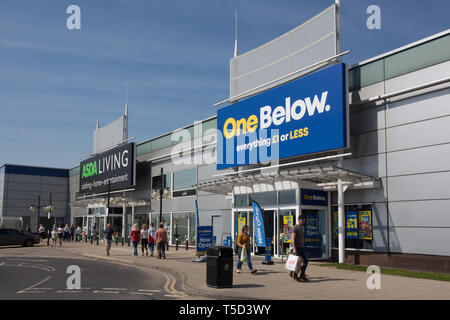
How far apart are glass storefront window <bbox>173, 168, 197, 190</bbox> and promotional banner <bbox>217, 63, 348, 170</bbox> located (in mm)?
5768

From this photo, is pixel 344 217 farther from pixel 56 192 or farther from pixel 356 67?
pixel 56 192

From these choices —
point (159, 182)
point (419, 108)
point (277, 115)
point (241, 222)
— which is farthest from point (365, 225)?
point (159, 182)

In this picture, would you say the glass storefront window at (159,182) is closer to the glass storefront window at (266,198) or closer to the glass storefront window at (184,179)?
the glass storefront window at (184,179)

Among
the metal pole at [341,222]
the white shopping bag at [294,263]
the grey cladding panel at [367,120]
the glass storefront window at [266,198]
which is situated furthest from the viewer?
the glass storefront window at [266,198]

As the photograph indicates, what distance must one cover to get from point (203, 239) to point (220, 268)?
31.6 feet

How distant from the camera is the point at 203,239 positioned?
21984 millimetres

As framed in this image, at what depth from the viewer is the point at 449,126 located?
17047mm

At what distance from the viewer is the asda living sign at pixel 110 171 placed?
3906 cm

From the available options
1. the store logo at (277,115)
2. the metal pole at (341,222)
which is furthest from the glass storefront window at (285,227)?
the store logo at (277,115)

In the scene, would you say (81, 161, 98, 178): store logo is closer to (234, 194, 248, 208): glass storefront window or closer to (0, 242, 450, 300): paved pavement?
(234, 194, 248, 208): glass storefront window

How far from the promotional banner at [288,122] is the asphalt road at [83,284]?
29.9 feet

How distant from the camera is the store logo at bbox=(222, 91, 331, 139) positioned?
20922 mm
